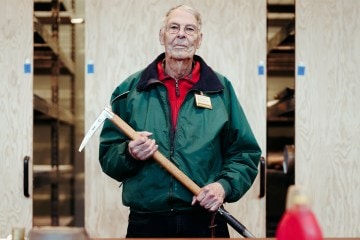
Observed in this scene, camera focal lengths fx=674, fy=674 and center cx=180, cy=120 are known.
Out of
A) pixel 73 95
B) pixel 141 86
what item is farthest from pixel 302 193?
pixel 73 95

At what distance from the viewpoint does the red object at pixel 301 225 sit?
47.8 inches

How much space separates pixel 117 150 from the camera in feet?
8.68

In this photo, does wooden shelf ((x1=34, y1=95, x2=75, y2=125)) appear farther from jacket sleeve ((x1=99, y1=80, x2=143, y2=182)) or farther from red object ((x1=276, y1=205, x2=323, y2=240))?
red object ((x1=276, y1=205, x2=323, y2=240))

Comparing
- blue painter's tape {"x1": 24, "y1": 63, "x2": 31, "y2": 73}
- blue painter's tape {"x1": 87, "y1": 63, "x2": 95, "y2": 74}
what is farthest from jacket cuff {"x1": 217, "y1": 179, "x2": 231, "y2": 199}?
blue painter's tape {"x1": 24, "y1": 63, "x2": 31, "y2": 73}

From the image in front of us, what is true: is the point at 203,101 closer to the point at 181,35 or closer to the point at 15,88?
the point at 181,35

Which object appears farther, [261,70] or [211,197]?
[261,70]

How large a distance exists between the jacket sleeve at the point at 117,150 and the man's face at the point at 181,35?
0.88 ft

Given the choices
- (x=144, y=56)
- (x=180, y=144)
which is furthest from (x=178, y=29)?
(x=144, y=56)

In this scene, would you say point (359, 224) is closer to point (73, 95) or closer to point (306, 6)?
point (306, 6)

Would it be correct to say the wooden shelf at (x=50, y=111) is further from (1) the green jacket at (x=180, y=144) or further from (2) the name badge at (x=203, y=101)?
(2) the name badge at (x=203, y=101)

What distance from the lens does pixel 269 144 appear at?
5664mm

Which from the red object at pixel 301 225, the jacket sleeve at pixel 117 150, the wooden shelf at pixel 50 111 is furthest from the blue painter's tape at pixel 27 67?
the red object at pixel 301 225

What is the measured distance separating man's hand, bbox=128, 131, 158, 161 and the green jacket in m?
0.07

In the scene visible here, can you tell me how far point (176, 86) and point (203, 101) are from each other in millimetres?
136
